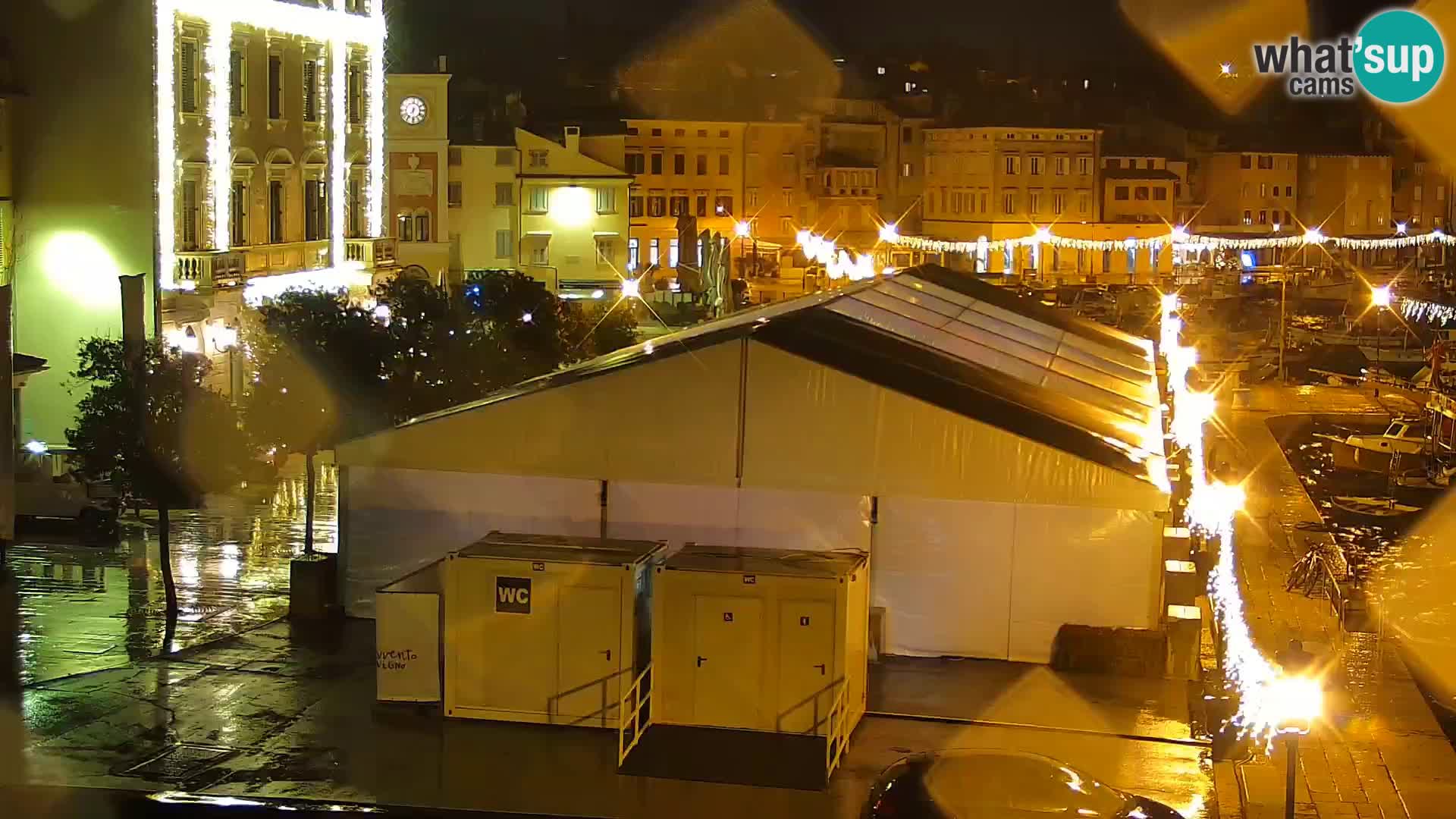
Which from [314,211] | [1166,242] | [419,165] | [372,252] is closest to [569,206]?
[419,165]

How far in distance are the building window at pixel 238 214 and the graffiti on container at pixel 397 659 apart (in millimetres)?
22234

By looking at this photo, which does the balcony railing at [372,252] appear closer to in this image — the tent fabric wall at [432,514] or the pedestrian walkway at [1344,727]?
the pedestrian walkway at [1344,727]

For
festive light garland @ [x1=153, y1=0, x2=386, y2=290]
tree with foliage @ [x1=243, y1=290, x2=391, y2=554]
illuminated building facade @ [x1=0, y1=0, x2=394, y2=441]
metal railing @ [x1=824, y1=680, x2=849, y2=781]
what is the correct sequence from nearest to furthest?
1. metal railing @ [x1=824, y1=680, x2=849, y2=781]
2. tree with foliage @ [x1=243, y1=290, x2=391, y2=554]
3. illuminated building facade @ [x1=0, y1=0, x2=394, y2=441]
4. festive light garland @ [x1=153, y1=0, x2=386, y2=290]

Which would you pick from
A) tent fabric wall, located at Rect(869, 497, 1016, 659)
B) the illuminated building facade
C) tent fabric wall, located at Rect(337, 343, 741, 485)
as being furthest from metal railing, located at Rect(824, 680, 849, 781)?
the illuminated building facade

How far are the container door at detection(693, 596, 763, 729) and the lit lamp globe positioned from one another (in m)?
49.5

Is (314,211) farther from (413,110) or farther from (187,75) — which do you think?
(413,110)

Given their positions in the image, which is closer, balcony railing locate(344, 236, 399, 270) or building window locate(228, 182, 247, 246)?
building window locate(228, 182, 247, 246)

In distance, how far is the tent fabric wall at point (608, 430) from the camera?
15.8 m

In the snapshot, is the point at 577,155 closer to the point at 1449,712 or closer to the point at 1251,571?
the point at 1251,571

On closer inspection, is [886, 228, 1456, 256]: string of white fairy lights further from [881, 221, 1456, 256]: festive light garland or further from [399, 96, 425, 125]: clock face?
[399, 96, 425, 125]: clock face

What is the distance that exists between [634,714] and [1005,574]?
412 centimetres

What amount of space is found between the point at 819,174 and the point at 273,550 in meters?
65.5

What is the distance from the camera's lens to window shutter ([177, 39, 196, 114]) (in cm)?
3212

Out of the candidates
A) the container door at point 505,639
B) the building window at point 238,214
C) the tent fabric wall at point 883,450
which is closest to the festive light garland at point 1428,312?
the building window at point 238,214
